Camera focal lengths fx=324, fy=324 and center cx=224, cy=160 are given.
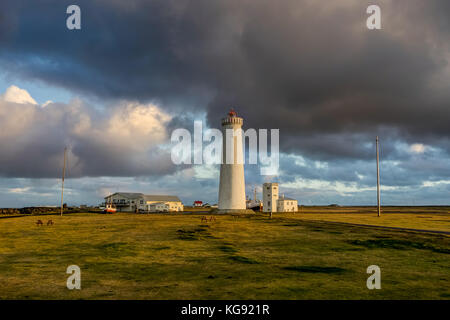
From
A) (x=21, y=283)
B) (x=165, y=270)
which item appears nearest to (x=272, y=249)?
(x=165, y=270)

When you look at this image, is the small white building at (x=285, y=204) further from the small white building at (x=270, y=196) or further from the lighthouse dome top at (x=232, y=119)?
the lighthouse dome top at (x=232, y=119)

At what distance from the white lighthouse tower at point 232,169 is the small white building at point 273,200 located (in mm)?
16686

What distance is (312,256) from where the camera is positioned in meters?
18.0

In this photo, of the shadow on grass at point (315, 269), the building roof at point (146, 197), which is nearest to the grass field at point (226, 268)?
the shadow on grass at point (315, 269)

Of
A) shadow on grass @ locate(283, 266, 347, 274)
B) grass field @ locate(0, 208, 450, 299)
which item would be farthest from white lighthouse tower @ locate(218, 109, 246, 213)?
shadow on grass @ locate(283, 266, 347, 274)

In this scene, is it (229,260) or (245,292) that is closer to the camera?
(245,292)

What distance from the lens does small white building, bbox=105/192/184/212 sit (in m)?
96.9

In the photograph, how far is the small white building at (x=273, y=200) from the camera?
8306cm

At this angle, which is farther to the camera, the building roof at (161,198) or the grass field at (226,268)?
the building roof at (161,198)
